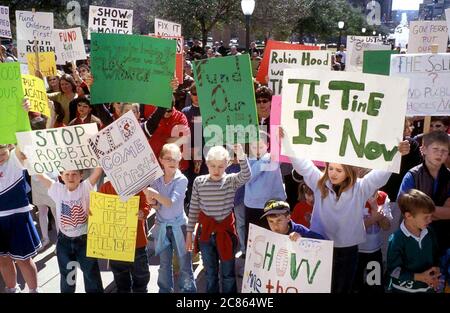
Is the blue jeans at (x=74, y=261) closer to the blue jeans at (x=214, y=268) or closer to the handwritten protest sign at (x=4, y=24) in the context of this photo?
the blue jeans at (x=214, y=268)

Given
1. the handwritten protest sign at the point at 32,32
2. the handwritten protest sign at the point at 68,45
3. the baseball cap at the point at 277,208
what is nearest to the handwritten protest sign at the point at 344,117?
the baseball cap at the point at 277,208

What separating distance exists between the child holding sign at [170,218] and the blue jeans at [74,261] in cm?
53

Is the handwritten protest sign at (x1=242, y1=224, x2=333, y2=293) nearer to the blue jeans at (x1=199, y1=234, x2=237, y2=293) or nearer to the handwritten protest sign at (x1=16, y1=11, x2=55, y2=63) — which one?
the blue jeans at (x1=199, y1=234, x2=237, y2=293)

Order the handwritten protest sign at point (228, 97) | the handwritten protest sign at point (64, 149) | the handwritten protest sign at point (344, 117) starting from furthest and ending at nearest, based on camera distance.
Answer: the handwritten protest sign at point (228, 97)
the handwritten protest sign at point (64, 149)
the handwritten protest sign at point (344, 117)

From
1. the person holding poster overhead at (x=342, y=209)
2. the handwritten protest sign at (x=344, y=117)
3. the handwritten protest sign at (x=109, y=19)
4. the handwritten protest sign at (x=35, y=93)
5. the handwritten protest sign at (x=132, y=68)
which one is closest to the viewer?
the handwritten protest sign at (x=344, y=117)

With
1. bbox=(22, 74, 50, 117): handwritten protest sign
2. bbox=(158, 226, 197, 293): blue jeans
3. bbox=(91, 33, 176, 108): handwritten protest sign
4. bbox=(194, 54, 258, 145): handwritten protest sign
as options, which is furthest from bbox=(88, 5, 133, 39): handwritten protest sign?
bbox=(158, 226, 197, 293): blue jeans

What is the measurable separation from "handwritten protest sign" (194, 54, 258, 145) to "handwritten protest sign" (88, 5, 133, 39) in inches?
174

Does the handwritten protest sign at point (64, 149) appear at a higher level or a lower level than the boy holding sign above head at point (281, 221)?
higher

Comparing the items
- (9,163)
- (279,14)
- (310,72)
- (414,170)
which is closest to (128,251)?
(9,163)

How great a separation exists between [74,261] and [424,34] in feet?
20.0

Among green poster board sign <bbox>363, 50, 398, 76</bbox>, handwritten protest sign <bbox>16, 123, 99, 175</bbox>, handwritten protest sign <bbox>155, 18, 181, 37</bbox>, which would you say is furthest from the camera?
handwritten protest sign <bbox>155, 18, 181, 37</bbox>

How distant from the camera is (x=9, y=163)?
13.5ft

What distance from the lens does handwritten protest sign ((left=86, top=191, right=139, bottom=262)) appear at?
12.4 ft

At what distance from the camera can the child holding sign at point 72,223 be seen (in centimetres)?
389
